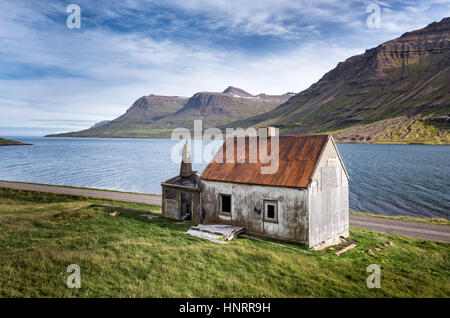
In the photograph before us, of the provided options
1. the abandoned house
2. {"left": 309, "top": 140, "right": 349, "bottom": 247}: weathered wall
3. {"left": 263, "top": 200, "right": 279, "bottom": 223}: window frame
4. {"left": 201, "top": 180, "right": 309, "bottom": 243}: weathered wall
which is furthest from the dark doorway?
{"left": 309, "top": 140, "right": 349, "bottom": 247}: weathered wall

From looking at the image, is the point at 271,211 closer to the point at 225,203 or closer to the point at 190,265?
the point at 225,203

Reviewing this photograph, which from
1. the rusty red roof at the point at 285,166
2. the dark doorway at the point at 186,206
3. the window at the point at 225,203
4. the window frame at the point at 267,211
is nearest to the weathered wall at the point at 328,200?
the rusty red roof at the point at 285,166

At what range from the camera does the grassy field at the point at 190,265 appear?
1211cm

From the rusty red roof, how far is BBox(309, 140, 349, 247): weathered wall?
0.64m

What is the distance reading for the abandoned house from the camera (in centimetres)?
1873

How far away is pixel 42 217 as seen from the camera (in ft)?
83.6

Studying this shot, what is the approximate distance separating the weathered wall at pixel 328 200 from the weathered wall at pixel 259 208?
0.69 m

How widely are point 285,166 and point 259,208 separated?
3.47 m

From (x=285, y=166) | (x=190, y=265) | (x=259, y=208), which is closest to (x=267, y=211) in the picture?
(x=259, y=208)

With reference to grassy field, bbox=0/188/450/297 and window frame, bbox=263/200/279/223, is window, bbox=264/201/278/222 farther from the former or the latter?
grassy field, bbox=0/188/450/297

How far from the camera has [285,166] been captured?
20188 millimetres
